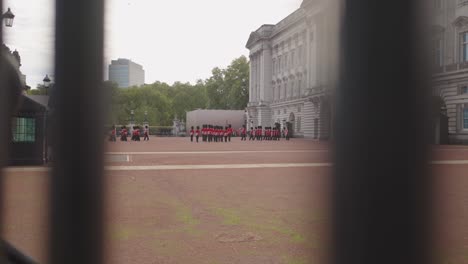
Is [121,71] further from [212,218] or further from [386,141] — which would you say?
[212,218]

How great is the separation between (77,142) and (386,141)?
69 centimetres

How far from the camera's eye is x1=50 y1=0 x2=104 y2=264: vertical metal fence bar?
40.5 inches

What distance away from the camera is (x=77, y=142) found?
3.41 ft

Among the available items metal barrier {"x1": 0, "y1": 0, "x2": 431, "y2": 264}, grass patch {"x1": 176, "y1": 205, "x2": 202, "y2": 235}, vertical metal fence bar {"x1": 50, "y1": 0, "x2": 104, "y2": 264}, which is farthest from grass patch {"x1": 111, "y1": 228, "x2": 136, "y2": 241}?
metal barrier {"x1": 0, "y1": 0, "x2": 431, "y2": 264}

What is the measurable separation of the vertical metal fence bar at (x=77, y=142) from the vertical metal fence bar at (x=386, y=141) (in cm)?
58

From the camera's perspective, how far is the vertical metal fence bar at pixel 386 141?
0.65 m

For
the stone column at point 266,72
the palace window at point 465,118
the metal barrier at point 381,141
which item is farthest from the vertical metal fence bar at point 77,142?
the stone column at point 266,72

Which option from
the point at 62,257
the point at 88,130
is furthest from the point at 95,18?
the point at 62,257

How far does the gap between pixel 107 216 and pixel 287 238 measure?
374 cm

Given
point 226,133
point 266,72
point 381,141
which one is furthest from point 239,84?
point 381,141

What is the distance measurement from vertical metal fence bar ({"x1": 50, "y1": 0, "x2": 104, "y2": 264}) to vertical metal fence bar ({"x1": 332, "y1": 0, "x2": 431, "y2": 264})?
0.58 m

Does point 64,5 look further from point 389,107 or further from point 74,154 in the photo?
point 389,107

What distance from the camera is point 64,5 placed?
3.39 ft

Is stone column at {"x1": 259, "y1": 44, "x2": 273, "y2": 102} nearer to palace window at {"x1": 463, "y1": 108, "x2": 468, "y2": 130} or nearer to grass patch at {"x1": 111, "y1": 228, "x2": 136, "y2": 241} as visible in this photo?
palace window at {"x1": 463, "y1": 108, "x2": 468, "y2": 130}
